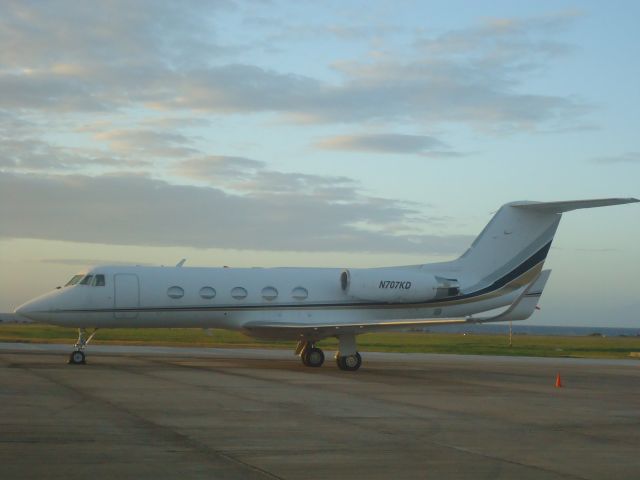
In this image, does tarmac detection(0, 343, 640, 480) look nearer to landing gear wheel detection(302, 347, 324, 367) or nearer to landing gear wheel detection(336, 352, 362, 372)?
landing gear wheel detection(336, 352, 362, 372)

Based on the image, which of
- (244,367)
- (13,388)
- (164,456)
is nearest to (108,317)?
(244,367)

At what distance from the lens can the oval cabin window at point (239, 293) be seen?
2616cm

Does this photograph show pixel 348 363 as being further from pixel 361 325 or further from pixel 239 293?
pixel 239 293

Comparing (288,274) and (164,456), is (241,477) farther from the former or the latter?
(288,274)

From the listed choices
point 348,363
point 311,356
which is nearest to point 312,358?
point 311,356

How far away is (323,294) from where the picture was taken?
27.0 m

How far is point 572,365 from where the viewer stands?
106ft

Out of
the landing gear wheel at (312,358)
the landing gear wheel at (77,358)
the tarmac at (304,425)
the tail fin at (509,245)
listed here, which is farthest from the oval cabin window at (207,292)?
the tail fin at (509,245)

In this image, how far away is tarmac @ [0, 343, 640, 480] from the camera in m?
9.23

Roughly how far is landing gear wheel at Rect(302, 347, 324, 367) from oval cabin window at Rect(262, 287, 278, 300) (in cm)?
198

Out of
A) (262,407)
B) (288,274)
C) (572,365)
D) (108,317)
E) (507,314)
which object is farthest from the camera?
(572,365)

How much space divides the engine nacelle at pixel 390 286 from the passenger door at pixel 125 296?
6.23 m

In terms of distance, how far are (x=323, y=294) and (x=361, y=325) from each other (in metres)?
2.84

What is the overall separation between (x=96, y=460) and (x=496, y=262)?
802 inches
